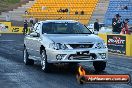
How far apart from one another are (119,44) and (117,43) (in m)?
0.25

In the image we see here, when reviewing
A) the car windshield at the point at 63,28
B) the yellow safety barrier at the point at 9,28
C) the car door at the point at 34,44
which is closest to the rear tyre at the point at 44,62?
the car door at the point at 34,44

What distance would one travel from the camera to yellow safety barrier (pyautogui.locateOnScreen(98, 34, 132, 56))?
22.4m

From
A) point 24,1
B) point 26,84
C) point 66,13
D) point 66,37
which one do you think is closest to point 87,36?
point 66,37

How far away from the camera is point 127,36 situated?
22453 millimetres

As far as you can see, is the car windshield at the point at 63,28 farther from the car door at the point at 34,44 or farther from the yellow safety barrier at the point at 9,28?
the yellow safety barrier at the point at 9,28

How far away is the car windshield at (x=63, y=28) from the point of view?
49.0ft

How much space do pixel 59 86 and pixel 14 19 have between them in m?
53.9

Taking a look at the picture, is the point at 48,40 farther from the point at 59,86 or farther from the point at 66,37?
Result: the point at 59,86

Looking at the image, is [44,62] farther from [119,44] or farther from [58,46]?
[119,44]

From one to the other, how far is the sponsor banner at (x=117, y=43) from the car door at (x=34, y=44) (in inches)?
289

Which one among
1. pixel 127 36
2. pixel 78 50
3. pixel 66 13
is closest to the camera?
pixel 78 50

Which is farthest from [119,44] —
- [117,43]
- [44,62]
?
[44,62]

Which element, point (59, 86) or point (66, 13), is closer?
point (59, 86)

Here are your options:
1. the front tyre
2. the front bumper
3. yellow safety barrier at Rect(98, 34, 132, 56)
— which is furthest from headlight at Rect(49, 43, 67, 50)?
yellow safety barrier at Rect(98, 34, 132, 56)
